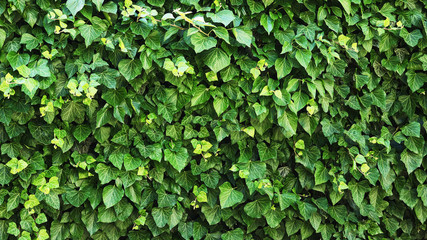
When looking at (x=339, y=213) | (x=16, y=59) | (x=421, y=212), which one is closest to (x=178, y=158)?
(x=16, y=59)

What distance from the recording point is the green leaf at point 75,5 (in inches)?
79.9

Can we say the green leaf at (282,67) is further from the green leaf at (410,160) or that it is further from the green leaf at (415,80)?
the green leaf at (410,160)

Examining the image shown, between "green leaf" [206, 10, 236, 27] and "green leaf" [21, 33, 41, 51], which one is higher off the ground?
"green leaf" [206, 10, 236, 27]

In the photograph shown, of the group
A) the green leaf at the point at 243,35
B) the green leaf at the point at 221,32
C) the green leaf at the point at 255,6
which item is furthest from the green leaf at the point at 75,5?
the green leaf at the point at 255,6

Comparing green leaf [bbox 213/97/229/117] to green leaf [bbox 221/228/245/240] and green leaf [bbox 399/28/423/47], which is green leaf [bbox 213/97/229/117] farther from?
green leaf [bbox 399/28/423/47]

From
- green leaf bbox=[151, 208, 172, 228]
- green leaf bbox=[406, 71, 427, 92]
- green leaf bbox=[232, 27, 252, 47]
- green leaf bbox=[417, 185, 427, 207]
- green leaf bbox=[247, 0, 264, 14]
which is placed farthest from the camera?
green leaf bbox=[417, 185, 427, 207]

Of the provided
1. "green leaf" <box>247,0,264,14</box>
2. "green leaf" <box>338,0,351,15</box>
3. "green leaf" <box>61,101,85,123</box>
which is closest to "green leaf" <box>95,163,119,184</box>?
"green leaf" <box>61,101,85,123</box>

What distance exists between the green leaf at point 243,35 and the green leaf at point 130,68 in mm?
558

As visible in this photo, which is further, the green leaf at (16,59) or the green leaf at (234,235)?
the green leaf at (234,235)

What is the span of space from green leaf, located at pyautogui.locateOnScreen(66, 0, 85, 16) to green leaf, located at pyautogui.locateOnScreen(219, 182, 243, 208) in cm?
131

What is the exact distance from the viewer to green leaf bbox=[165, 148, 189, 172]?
235 cm

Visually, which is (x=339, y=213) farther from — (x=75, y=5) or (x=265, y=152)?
(x=75, y=5)

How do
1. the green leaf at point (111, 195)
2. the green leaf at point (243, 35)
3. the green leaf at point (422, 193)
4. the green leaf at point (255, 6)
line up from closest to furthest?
the green leaf at point (243, 35), the green leaf at point (255, 6), the green leaf at point (111, 195), the green leaf at point (422, 193)

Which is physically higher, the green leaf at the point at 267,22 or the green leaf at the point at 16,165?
the green leaf at the point at 267,22
